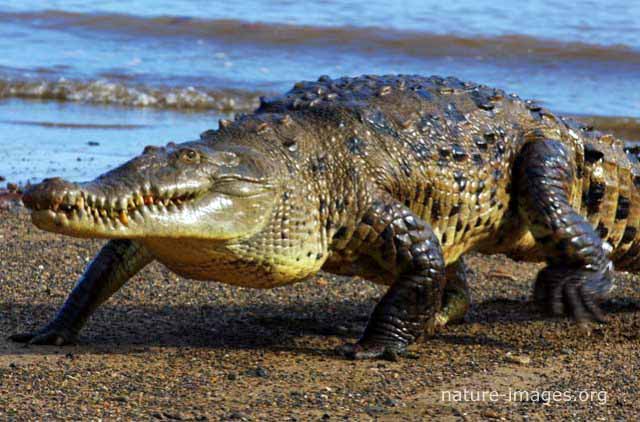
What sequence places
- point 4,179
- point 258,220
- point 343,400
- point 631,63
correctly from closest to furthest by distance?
point 343,400
point 258,220
point 4,179
point 631,63

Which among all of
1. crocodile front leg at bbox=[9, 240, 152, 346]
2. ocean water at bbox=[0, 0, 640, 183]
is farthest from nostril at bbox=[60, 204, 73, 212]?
ocean water at bbox=[0, 0, 640, 183]

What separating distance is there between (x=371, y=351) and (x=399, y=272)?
0.44m

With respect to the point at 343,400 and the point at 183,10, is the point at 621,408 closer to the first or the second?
the point at 343,400

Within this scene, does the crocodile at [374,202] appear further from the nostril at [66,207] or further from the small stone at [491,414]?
the small stone at [491,414]

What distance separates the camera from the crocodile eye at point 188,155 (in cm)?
574

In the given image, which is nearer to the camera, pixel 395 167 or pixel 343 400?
pixel 343 400

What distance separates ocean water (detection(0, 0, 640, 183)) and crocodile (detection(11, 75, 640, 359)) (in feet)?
16.0

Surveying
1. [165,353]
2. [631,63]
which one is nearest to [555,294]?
[165,353]

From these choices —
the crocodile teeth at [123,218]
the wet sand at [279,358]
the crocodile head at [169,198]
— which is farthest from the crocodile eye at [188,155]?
the wet sand at [279,358]

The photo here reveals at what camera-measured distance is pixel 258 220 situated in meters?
5.92

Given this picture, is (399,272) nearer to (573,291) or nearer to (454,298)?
(573,291)

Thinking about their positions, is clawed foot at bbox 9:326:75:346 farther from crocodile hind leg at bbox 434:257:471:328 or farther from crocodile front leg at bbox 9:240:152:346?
crocodile hind leg at bbox 434:257:471:328

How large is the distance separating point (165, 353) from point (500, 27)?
1720 centimetres

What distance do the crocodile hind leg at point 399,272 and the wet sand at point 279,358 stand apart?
0.14 m
